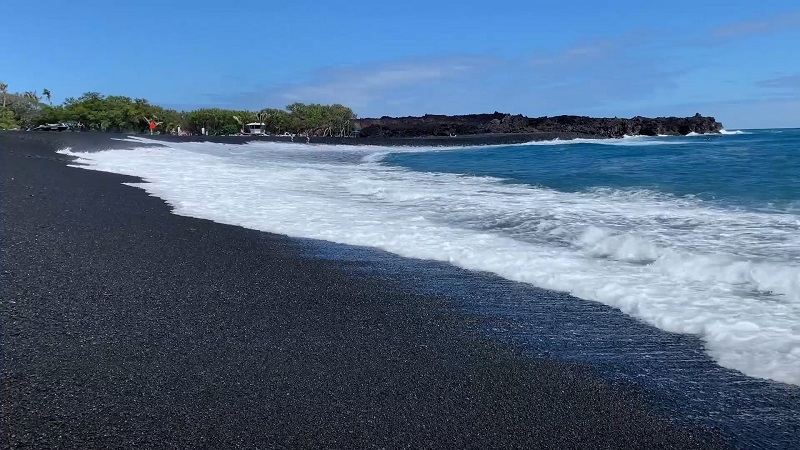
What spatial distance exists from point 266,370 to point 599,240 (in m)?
4.67

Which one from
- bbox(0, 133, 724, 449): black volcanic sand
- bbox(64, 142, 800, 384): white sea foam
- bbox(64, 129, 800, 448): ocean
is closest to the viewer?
bbox(0, 133, 724, 449): black volcanic sand

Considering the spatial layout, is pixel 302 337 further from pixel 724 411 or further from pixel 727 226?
pixel 727 226

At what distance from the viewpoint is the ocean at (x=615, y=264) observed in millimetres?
3281

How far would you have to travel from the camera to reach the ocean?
3281 millimetres

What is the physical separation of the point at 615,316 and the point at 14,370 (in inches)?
142

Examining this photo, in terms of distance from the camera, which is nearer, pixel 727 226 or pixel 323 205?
pixel 727 226

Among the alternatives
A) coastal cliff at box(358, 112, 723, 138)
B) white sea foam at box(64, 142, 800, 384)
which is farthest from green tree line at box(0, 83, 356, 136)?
white sea foam at box(64, 142, 800, 384)

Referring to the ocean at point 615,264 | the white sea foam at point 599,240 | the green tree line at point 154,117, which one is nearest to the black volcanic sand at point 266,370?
the ocean at point 615,264

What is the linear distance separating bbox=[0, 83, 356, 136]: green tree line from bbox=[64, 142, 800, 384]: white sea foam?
69.9 m

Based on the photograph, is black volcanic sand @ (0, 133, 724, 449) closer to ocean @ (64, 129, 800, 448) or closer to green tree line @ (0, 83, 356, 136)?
ocean @ (64, 129, 800, 448)

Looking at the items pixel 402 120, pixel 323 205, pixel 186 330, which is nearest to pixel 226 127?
pixel 402 120

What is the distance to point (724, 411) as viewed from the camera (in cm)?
284

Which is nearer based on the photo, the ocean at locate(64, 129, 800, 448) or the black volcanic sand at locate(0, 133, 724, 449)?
the black volcanic sand at locate(0, 133, 724, 449)

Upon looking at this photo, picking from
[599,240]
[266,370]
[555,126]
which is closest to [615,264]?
[599,240]
